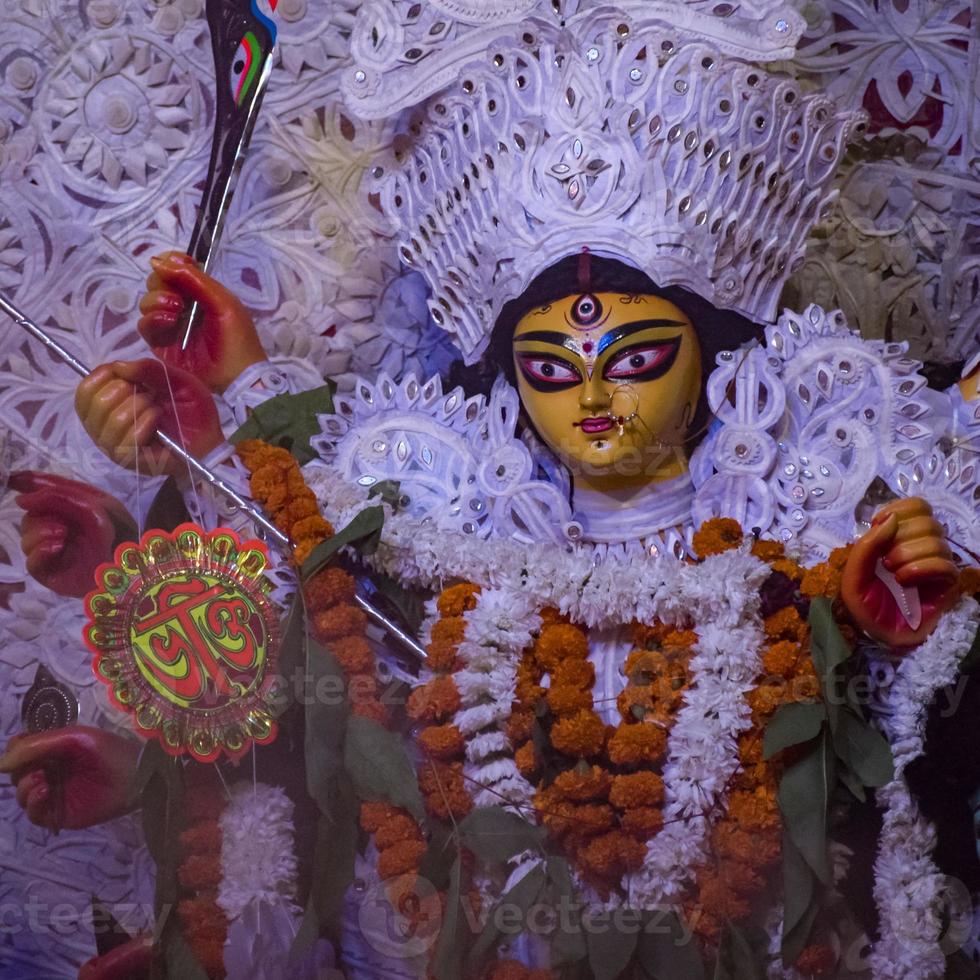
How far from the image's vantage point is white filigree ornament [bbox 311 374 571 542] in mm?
2307

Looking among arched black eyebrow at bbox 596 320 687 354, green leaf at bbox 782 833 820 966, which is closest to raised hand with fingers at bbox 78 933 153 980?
green leaf at bbox 782 833 820 966

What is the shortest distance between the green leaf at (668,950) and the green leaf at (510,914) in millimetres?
198

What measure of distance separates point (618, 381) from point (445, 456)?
367 millimetres

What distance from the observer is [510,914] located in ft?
7.06

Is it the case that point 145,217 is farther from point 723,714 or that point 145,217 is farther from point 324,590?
point 723,714

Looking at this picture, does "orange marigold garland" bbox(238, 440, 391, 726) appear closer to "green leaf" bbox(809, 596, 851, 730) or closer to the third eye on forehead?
the third eye on forehead

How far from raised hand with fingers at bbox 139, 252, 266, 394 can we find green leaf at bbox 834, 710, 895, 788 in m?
1.30

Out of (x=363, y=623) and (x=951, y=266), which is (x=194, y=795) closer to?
(x=363, y=623)

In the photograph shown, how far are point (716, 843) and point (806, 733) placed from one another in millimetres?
247

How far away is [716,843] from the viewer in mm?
2115

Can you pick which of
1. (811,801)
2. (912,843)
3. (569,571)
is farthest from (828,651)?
(569,571)

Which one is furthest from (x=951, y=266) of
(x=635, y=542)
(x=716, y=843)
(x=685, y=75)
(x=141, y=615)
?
(x=141, y=615)

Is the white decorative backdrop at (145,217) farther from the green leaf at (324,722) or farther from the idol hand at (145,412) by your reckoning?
the green leaf at (324,722)

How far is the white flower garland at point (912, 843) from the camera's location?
2082 millimetres
